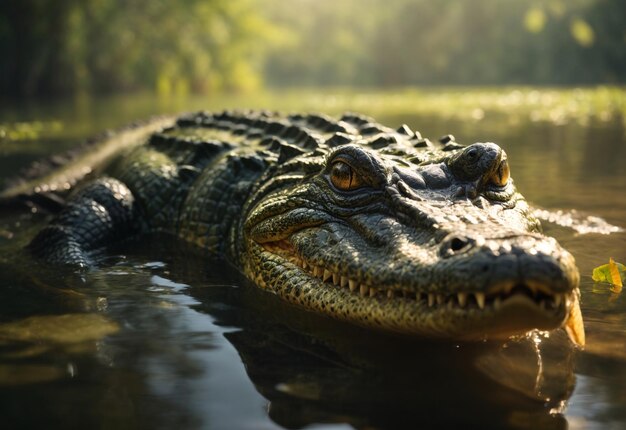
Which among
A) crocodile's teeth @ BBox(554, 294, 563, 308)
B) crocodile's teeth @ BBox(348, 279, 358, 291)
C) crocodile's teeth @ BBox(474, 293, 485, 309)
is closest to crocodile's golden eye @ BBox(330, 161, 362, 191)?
crocodile's teeth @ BBox(348, 279, 358, 291)

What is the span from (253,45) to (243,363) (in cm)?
4247

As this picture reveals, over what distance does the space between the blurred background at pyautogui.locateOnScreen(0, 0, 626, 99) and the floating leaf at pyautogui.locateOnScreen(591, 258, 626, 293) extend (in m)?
5.98

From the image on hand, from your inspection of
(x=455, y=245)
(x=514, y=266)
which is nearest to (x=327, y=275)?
(x=455, y=245)

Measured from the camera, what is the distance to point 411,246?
2828 millimetres

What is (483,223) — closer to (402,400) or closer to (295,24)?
(402,400)

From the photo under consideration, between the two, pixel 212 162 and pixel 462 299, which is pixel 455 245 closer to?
pixel 462 299

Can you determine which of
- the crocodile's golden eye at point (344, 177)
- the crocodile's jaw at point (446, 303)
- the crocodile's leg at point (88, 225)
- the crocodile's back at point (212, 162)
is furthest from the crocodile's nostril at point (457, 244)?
the crocodile's leg at point (88, 225)

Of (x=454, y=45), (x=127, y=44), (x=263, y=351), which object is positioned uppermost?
(x=454, y=45)

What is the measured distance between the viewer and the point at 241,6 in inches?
1578

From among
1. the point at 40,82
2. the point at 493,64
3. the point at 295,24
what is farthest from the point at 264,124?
the point at 295,24

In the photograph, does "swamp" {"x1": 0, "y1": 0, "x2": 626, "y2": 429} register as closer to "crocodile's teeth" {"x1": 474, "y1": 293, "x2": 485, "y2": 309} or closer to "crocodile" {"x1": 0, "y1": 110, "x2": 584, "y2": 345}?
"crocodile" {"x1": 0, "y1": 110, "x2": 584, "y2": 345}

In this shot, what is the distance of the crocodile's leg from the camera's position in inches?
175

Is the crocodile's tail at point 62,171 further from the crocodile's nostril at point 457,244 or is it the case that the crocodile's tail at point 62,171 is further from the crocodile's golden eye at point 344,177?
the crocodile's nostril at point 457,244

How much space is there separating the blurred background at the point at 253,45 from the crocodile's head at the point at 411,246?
20.9 feet
